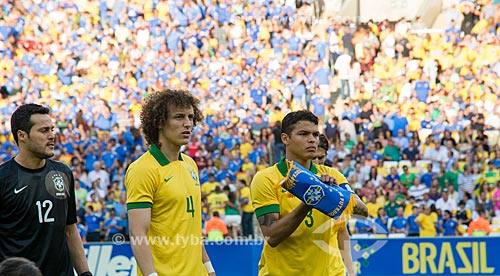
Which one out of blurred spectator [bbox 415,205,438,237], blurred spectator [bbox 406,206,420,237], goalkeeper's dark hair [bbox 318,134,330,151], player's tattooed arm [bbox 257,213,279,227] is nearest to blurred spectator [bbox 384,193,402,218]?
blurred spectator [bbox 406,206,420,237]

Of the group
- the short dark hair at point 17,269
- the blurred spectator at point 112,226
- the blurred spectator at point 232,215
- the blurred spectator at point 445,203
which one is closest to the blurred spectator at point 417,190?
the blurred spectator at point 445,203

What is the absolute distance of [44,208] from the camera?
22.2ft

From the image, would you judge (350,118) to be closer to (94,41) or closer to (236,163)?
(236,163)

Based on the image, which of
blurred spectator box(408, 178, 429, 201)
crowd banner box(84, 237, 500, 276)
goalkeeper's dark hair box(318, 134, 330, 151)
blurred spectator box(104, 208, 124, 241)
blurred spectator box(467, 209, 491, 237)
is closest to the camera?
goalkeeper's dark hair box(318, 134, 330, 151)

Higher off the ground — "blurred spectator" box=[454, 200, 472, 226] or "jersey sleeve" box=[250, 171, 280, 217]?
"jersey sleeve" box=[250, 171, 280, 217]

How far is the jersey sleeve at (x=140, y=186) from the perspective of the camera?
21.0 feet

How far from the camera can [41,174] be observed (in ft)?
22.5

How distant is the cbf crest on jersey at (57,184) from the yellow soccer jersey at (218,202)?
12897mm

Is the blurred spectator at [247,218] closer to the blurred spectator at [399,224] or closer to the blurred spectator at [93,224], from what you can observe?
the blurred spectator at [399,224]

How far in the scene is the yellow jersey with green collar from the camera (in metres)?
7.00

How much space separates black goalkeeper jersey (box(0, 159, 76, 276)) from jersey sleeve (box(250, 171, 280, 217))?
137 cm

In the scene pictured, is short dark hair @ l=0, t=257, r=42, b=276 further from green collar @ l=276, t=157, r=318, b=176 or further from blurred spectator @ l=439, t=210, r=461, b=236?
blurred spectator @ l=439, t=210, r=461, b=236

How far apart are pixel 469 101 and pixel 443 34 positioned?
11.8 ft

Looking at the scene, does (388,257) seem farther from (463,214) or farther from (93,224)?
(93,224)
